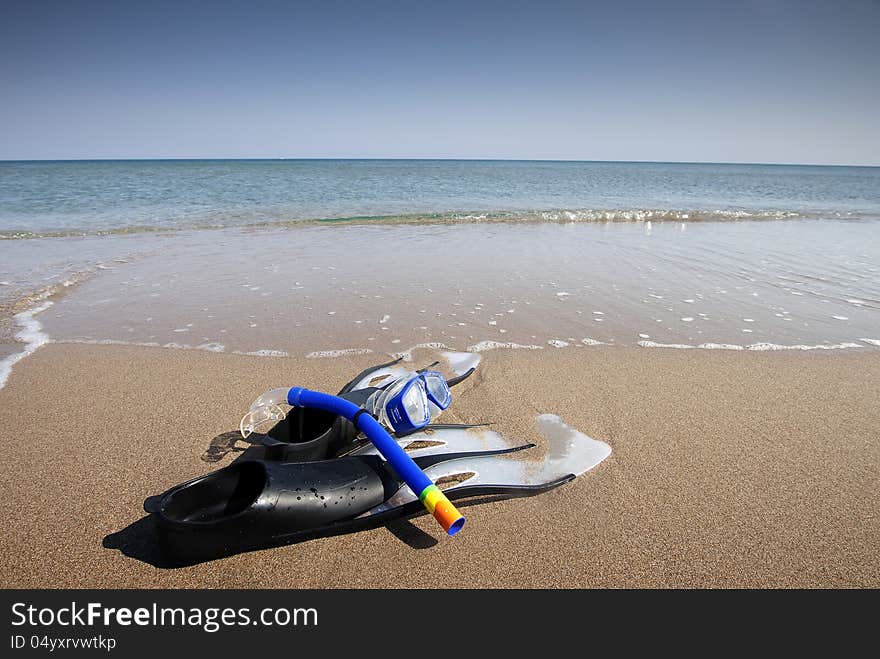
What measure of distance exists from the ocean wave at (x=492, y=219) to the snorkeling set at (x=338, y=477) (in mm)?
10229

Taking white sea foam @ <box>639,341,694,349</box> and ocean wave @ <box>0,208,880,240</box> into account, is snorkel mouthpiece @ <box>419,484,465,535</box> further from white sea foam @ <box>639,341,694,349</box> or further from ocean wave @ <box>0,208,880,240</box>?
ocean wave @ <box>0,208,880,240</box>

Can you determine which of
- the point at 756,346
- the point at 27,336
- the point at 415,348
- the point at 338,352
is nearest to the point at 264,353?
the point at 338,352

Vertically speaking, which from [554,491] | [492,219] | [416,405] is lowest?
[554,491]

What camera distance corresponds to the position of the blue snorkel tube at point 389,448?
1761 millimetres

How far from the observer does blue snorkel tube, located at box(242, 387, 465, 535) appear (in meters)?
1.76

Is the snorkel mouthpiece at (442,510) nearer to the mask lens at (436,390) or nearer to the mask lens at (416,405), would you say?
the mask lens at (416,405)

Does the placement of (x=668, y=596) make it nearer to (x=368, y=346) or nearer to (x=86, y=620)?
(x=86, y=620)

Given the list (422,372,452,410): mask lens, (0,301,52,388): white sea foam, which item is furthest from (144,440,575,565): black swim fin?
(0,301,52,388): white sea foam

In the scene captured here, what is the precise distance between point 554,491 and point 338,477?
104cm

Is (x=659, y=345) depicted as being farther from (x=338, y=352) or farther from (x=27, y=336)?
(x=27, y=336)

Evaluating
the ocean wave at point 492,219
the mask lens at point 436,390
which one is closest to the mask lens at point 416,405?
the mask lens at point 436,390

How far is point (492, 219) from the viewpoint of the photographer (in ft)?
44.3

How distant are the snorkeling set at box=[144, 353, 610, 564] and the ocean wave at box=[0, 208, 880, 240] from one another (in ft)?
33.6

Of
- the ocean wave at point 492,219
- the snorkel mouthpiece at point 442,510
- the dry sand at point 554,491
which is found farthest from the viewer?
the ocean wave at point 492,219
